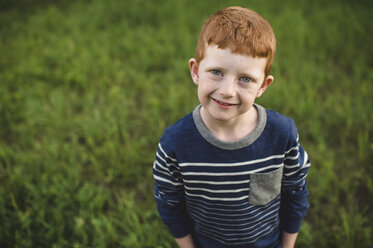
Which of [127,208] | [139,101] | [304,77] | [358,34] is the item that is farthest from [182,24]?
[127,208]

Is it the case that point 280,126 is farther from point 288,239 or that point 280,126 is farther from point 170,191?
point 288,239

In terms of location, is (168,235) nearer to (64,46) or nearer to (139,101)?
(139,101)

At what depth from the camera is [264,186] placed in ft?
3.77

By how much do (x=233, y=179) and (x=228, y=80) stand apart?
0.43m

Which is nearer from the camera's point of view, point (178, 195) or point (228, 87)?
point (228, 87)

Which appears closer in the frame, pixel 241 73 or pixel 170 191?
pixel 241 73

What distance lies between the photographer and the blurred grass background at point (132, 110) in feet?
6.32

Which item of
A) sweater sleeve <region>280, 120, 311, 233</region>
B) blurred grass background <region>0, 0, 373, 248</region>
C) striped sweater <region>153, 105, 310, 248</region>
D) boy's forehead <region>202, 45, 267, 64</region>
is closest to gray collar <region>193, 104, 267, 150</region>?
striped sweater <region>153, 105, 310, 248</region>


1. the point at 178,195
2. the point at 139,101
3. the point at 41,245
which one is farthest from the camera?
the point at 139,101

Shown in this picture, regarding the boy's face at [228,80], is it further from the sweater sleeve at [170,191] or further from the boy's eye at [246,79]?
the sweater sleeve at [170,191]

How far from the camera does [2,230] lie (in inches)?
73.1

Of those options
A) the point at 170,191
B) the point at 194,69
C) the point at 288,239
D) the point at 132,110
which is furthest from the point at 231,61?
the point at 132,110

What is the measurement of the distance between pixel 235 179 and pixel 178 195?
309 millimetres

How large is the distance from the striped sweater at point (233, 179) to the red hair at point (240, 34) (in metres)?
0.29
